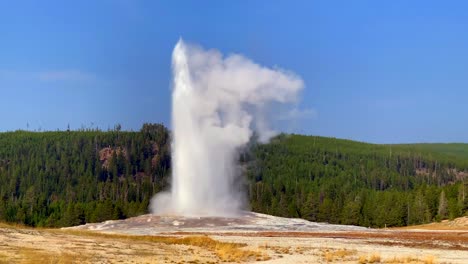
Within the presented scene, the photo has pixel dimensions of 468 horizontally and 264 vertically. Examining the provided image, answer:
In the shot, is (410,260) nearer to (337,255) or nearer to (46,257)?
(337,255)

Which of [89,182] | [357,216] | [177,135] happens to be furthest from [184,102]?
[89,182]

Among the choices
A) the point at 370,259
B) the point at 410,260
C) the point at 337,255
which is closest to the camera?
the point at 410,260

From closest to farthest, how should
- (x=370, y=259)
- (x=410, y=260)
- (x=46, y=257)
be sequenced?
(x=46, y=257), (x=410, y=260), (x=370, y=259)

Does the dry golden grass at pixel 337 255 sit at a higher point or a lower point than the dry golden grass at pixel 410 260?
lower

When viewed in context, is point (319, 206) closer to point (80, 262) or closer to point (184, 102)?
point (184, 102)

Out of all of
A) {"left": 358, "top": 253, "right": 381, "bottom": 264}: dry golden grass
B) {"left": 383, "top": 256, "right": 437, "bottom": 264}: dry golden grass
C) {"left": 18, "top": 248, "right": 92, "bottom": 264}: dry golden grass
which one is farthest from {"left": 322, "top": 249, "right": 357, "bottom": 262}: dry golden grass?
{"left": 18, "top": 248, "right": 92, "bottom": 264}: dry golden grass

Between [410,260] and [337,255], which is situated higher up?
[410,260]

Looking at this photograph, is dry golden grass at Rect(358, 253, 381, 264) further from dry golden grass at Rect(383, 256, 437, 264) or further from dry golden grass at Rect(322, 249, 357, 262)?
dry golden grass at Rect(322, 249, 357, 262)

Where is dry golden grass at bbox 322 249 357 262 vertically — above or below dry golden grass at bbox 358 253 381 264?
below

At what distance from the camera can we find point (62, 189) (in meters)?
189

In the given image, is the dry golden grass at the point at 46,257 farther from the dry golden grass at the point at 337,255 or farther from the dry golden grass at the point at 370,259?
the dry golden grass at the point at 370,259

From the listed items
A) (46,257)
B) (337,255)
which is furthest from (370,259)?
(46,257)

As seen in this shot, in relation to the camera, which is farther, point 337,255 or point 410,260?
point 337,255

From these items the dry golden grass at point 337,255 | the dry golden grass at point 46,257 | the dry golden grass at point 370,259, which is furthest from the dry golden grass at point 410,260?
the dry golden grass at point 46,257
